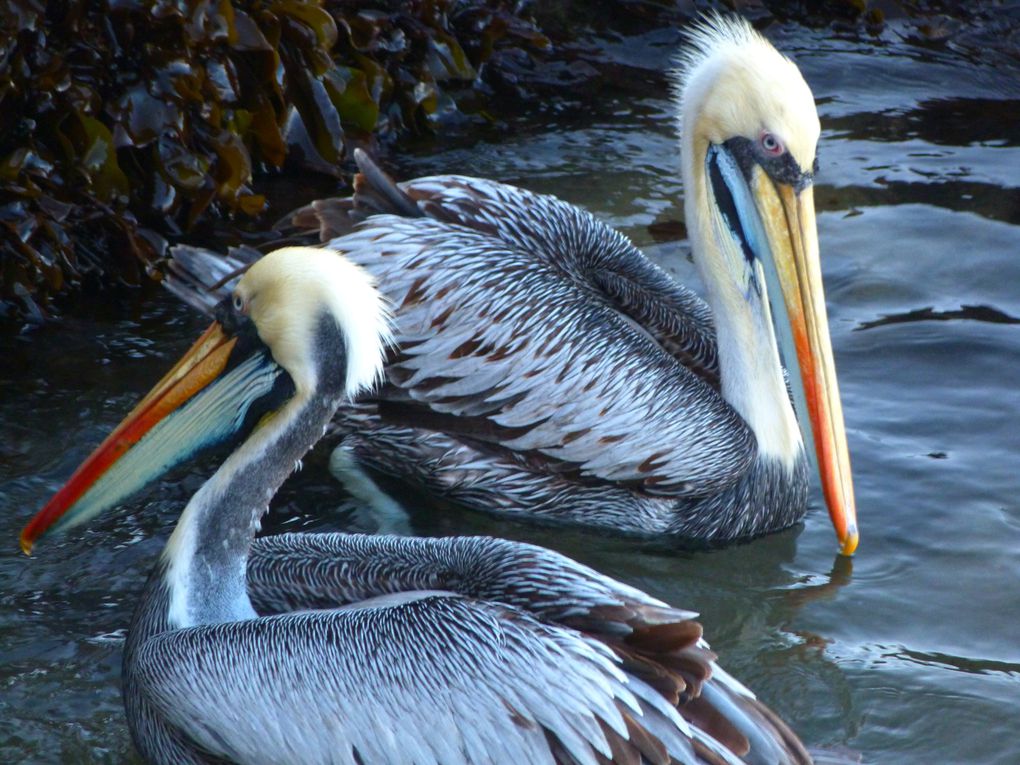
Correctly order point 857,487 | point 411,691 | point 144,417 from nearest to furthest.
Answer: point 411,691, point 144,417, point 857,487

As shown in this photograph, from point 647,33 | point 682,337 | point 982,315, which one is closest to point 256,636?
point 682,337

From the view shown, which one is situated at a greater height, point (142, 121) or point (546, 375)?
point (142, 121)

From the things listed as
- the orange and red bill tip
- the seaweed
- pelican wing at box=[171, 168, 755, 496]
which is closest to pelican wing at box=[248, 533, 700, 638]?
the orange and red bill tip

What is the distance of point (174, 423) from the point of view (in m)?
3.52

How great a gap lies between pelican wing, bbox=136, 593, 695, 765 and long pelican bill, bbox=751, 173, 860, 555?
1.69m

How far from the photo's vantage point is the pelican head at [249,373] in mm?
3381

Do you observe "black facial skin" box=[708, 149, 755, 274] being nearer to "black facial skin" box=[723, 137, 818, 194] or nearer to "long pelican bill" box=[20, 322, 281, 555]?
"black facial skin" box=[723, 137, 818, 194]

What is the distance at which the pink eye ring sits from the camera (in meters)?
4.49

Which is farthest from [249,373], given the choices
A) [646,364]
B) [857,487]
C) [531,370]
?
[857,487]

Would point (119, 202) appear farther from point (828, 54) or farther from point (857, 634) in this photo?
point (828, 54)

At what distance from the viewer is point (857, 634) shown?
4.21 metres

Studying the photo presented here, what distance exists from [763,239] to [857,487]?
95 centimetres

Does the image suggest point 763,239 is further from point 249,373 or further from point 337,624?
point 337,624

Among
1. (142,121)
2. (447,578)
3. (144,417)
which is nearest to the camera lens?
(447,578)
